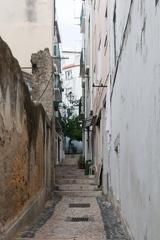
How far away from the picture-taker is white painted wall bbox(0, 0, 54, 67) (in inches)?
784

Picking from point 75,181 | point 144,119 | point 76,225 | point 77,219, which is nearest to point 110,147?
point 77,219

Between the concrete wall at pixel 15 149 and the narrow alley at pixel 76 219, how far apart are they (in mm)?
413

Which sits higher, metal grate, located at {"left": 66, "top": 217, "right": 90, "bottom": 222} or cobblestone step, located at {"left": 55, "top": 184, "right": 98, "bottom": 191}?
metal grate, located at {"left": 66, "top": 217, "right": 90, "bottom": 222}

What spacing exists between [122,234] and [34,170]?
10.7ft

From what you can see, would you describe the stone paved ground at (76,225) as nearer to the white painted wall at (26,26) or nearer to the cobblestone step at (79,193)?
the cobblestone step at (79,193)

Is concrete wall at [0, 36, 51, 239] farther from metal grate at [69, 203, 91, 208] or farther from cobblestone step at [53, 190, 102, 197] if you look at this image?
cobblestone step at [53, 190, 102, 197]

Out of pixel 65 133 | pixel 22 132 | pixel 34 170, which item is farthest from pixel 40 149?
pixel 65 133

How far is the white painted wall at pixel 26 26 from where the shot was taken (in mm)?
19906

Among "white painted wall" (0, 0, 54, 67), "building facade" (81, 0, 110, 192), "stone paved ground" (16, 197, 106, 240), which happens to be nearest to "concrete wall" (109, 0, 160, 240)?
"stone paved ground" (16, 197, 106, 240)

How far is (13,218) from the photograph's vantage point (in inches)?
329

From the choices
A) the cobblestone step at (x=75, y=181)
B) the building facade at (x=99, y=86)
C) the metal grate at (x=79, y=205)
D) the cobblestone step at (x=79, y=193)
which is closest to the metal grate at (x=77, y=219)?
the metal grate at (x=79, y=205)

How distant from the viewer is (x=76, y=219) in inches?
449

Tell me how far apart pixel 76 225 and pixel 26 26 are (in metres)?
11.4

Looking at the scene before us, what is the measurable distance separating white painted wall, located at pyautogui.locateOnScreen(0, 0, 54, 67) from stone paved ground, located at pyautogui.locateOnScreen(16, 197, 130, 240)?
7.65m
